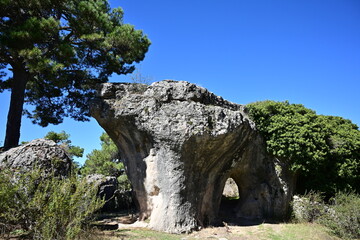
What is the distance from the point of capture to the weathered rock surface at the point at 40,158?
319 inches

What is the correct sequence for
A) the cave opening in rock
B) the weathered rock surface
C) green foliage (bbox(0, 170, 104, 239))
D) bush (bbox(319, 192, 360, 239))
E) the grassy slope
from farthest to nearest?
1. the cave opening in rock
2. bush (bbox(319, 192, 360, 239))
3. the grassy slope
4. the weathered rock surface
5. green foliage (bbox(0, 170, 104, 239))

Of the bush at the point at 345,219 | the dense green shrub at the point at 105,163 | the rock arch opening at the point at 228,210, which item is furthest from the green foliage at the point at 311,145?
the dense green shrub at the point at 105,163

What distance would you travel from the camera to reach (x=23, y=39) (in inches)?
427

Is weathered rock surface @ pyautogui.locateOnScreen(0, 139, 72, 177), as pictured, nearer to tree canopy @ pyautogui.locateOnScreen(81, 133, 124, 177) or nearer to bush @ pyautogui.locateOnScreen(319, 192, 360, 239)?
bush @ pyautogui.locateOnScreen(319, 192, 360, 239)

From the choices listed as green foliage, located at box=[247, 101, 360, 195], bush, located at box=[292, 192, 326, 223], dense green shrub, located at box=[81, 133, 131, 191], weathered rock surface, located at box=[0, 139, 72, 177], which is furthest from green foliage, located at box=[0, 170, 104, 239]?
dense green shrub, located at box=[81, 133, 131, 191]

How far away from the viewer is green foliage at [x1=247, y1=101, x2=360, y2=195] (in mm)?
12242

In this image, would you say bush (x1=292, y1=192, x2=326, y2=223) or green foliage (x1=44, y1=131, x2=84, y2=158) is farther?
green foliage (x1=44, y1=131, x2=84, y2=158)

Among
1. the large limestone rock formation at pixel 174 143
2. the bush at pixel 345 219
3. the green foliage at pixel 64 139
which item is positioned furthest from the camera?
the green foliage at pixel 64 139

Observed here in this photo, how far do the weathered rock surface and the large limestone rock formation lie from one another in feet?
7.96

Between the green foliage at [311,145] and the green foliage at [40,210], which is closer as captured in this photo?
the green foliage at [40,210]

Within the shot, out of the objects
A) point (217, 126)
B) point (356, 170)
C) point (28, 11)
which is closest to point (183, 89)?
point (217, 126)

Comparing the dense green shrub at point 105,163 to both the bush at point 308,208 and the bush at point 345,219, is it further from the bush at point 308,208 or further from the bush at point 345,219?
the bush at point 345,219

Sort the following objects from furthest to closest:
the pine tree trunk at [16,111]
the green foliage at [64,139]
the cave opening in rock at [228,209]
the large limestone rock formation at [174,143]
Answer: the green foliage at [64,139] < the cave opening in rock at [228,209] < the pine tree trunk at [16,111] < the large limestone rock formation at [174,143]

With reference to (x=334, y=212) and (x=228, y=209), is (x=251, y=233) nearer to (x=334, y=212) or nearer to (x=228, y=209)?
(x=228, y=209)
